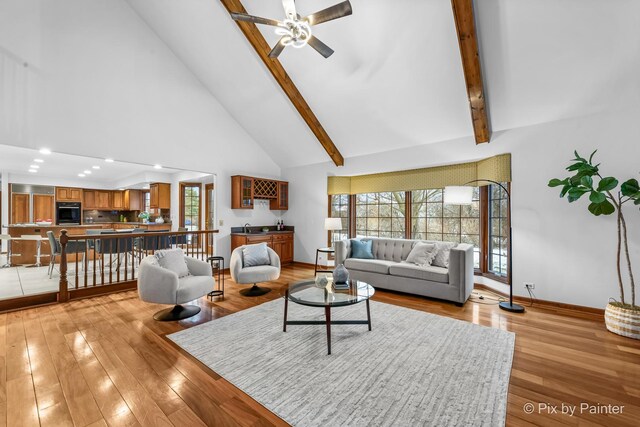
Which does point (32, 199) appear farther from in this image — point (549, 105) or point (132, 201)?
point (549, 105)

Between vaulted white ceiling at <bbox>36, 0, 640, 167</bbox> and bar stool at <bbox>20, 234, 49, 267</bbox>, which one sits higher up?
vaulted white ceiling at <bbox>36, 0, 640, 167</bbox>

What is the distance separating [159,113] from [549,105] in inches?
241

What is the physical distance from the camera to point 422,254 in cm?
433

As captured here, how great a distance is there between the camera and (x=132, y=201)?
30.4ft

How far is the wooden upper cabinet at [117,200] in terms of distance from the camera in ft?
30.7

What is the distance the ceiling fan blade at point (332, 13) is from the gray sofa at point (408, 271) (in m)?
3.23

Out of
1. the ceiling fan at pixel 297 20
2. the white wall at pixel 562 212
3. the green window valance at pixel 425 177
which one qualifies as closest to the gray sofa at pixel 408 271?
the white wall at pixel 562 212

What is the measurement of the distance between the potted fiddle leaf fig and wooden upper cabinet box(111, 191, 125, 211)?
1165 cm

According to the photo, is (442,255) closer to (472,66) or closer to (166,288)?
(472,66)

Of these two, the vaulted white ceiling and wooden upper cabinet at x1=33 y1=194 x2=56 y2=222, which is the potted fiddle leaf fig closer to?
the vaulted white ceiling

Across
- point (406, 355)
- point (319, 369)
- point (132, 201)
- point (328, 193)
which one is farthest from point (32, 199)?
point (406, 355)

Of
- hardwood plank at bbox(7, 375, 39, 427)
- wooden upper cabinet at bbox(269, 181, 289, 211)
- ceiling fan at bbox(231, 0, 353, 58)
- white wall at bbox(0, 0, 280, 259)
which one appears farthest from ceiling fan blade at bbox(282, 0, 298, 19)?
wooden upper cabinet at bbox(269, 181, 289, 211)

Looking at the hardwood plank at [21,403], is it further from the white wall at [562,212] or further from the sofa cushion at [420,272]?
the white wall at [562,212]

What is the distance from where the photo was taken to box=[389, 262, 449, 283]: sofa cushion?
153 inches
